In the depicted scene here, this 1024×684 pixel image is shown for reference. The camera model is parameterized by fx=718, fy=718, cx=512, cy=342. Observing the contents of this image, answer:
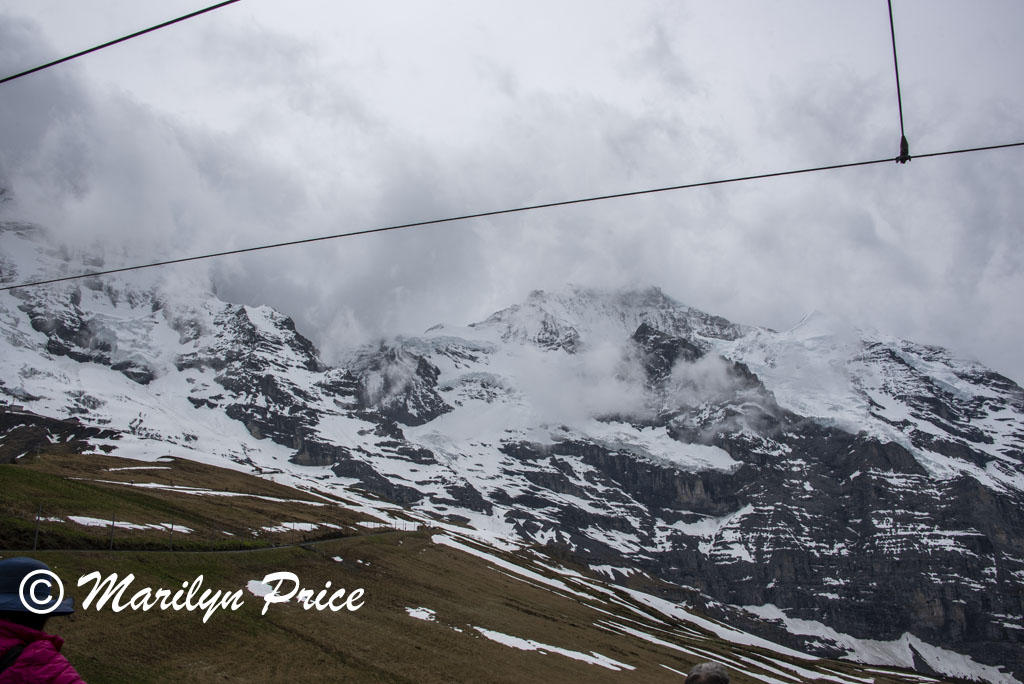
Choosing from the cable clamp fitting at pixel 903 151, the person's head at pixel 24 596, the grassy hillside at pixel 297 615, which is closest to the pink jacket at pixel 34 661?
the person's head at pixel 24 596

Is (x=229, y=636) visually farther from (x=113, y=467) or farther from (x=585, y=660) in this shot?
(x=113, y=467)

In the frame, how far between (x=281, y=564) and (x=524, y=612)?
84.3 ft

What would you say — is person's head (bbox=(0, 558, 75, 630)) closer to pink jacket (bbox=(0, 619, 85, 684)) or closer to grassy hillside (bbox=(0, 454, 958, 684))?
pink jacket (bbox=(0, 619, 85, 684))

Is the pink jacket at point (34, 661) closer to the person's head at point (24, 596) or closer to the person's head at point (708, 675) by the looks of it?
the person's head at point (24, 596)

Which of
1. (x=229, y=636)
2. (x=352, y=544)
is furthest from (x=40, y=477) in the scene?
(x=229, y=636)

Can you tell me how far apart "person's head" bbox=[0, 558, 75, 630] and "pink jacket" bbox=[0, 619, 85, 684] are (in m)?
0.15

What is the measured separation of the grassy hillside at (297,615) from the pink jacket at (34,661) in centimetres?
2218

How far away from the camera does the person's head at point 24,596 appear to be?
5983 millimetres

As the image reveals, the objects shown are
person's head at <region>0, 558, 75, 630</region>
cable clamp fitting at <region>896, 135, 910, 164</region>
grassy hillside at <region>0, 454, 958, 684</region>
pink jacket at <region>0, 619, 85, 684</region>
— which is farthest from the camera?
grassy hillside at <region>0, 454, 958, 684</region>

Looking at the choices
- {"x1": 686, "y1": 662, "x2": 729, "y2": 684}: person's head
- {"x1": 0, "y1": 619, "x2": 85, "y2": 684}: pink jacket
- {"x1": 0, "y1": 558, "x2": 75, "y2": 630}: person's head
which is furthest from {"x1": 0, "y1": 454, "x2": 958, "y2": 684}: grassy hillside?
{"x1": 686, "y1": 662, "x2": 729, "y2": 684}: person's head

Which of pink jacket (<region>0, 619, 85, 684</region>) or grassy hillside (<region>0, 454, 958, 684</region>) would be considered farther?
grassy hillside (<region>0, 454, 958, 684</region>)

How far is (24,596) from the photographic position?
6.02m

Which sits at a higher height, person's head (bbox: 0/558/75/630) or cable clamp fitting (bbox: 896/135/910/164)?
cable clamp fitting (bbox: 896/135/910/164)

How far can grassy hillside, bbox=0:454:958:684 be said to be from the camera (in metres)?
29.2
